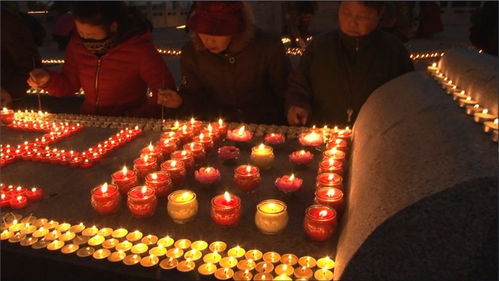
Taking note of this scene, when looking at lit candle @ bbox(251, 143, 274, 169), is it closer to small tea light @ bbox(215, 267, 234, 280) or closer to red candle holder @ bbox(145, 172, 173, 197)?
red candle holder @ bbox(145, 172, 173, 197)

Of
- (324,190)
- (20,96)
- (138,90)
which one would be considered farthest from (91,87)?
(324,190)

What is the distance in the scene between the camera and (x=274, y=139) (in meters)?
2.89

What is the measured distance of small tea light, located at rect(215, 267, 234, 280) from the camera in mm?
1604

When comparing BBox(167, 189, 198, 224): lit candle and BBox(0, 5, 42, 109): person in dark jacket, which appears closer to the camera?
BBox(167, 189, 198, 224): lit candle

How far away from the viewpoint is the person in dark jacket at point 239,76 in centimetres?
380

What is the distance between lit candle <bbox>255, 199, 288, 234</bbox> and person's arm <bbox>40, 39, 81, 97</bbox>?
2.85 m

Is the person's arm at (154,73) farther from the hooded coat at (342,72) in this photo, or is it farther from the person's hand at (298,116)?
the person's hand at (298,116)

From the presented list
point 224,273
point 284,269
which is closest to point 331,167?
point 284,269

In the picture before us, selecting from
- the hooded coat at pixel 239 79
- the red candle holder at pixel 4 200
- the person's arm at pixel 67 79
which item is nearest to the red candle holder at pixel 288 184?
the red candle holder at pixel 4 200

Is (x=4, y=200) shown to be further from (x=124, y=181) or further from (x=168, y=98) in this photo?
(x=168, y=98)

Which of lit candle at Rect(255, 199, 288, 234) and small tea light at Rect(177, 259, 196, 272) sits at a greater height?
lit candle at Rect(255, 199, 288, 234)

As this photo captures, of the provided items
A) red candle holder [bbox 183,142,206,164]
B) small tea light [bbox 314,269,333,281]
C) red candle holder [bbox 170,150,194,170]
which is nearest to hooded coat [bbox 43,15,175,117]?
red candle holder [bbox 183,142,206,164]

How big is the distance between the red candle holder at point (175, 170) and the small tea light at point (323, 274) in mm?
1010

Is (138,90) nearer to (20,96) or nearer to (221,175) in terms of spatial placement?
(221,175)
